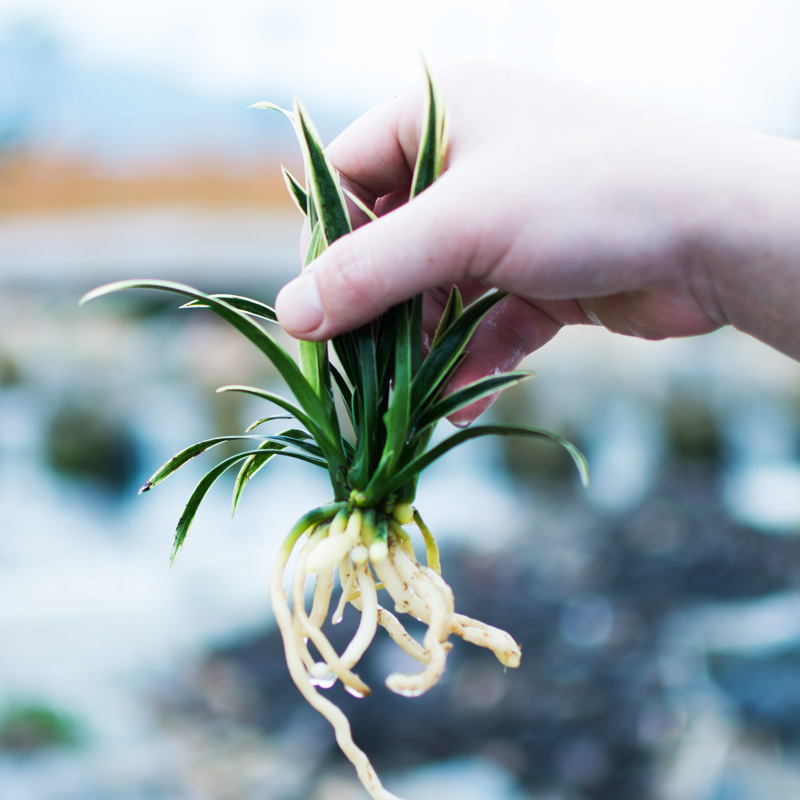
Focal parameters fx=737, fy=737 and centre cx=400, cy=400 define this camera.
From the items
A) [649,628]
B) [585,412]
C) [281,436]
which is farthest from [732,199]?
[585,412]

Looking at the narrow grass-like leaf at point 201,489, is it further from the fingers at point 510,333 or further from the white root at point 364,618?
the fingers at point 510,333

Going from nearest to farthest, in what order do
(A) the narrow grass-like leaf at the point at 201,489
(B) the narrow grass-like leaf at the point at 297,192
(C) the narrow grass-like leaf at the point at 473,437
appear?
(C) the narrow grass-like leaf at the point at 473,437, (A) the narrow grass-like leaf at the point at 201,489, (B) the narrow grass-like leaf at the point at 297,192

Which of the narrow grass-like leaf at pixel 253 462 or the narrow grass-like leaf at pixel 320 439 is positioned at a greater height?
the narrow grass-like leaf at pixel 320 439

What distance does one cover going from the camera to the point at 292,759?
342 centimetres

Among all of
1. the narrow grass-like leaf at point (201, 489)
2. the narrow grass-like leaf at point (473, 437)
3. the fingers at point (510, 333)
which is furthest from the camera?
the fingers at point (510, 333)

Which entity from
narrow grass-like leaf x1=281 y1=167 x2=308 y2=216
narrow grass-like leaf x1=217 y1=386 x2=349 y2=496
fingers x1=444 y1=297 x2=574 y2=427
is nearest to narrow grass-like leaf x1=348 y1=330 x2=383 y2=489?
narrow grass-like leaf x1=217 y1=386 x2=349 y2=496

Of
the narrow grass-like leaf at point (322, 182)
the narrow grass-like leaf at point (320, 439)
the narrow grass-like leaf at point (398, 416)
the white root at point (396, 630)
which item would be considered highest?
the narrow grass-like leaf at point (322, 182)

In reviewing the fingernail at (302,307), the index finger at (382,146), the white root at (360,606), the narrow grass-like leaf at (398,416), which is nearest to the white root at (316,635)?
the white root at (360,606)

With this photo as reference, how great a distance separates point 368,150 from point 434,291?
0.30 m

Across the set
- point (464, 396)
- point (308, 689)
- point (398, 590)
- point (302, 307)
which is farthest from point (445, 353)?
point (308, 689)

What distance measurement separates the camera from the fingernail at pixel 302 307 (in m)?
0.83

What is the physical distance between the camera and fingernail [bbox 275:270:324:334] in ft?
2.71

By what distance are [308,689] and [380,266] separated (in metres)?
0.45

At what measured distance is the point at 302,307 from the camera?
0.83m
